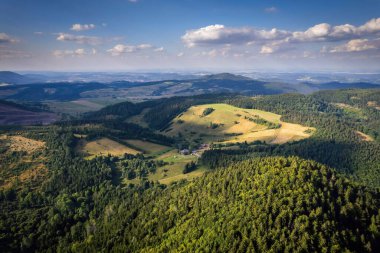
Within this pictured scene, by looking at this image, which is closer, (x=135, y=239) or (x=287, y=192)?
(x=287, y=192)

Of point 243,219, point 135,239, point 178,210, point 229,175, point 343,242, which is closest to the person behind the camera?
point 343,242

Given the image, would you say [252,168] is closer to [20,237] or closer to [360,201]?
[360,201]

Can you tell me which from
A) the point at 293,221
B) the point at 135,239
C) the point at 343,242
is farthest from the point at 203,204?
the point at 343,242

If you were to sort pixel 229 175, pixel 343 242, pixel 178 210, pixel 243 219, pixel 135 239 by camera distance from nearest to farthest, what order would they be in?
pixel 343 242, pixel 243 219, pixel 135 239, pixel 178 210, pixel 229 175

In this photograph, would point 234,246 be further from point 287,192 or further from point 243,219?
point 287,192

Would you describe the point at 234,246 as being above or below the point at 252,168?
below

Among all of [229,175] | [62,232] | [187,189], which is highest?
[229,175]

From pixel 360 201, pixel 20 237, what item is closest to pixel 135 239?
pixel 20 237
